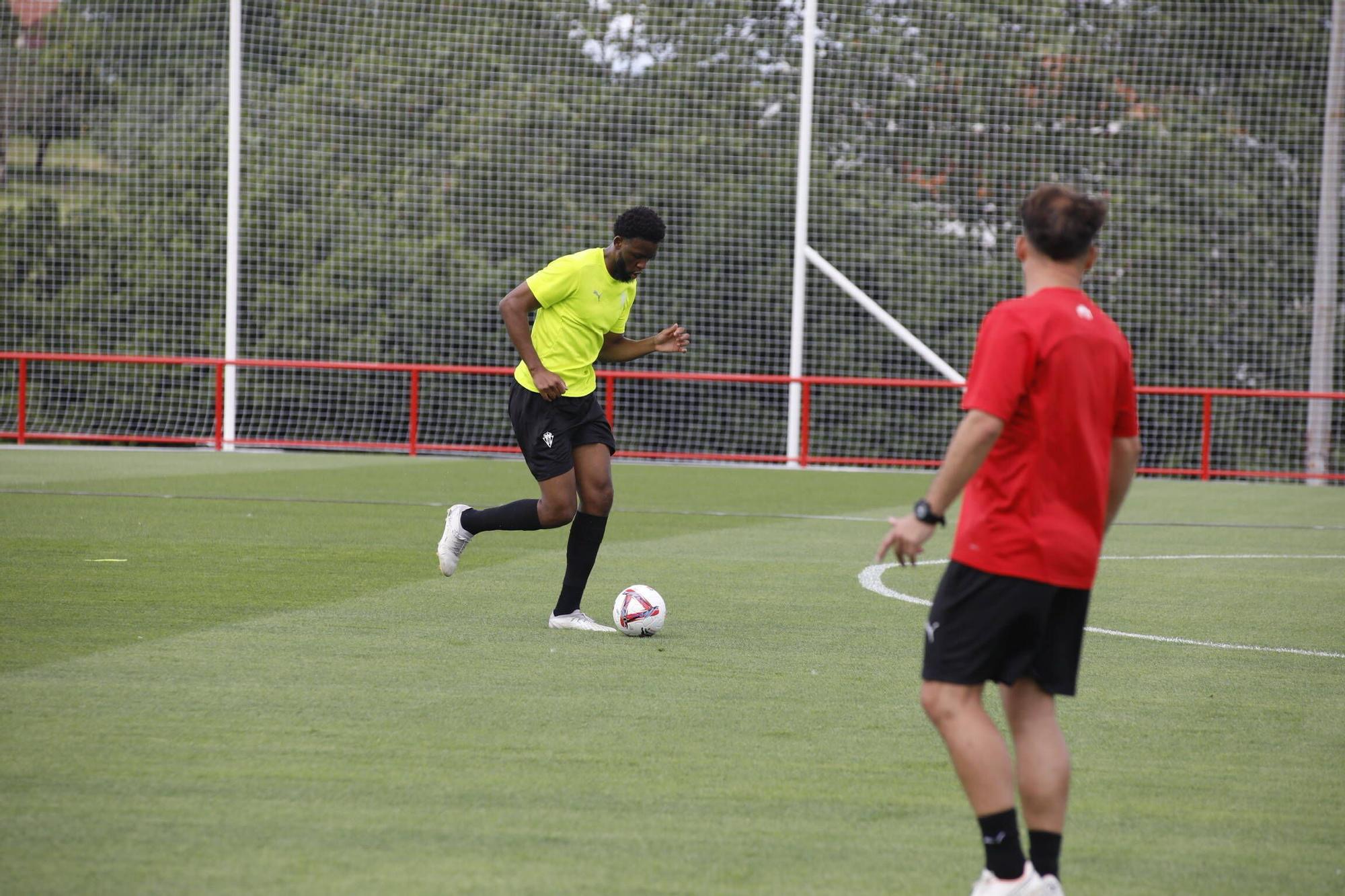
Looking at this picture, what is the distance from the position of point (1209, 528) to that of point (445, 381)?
13.4m

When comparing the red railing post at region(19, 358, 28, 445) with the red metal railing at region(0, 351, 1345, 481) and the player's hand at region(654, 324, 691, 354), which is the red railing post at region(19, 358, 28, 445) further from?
the player's hand at region(654, 324, 691, 354)

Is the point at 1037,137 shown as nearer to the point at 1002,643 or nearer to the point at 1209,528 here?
the point at 1209,528

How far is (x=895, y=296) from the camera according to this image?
25422mm

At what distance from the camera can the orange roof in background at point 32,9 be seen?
28422 millimetres

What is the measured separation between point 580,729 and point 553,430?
251 centimetres

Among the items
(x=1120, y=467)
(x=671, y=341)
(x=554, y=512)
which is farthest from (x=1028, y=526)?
(x=671, y=341)

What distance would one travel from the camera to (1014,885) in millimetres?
3594

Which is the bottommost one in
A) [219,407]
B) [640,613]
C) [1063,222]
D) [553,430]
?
[219,407]

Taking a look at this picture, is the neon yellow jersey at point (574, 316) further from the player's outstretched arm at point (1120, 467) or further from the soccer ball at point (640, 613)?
the player's outstretched arm at point (1120, 467)

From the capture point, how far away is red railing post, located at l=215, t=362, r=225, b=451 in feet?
74.6

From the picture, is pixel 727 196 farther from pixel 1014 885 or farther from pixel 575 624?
pixel 1014 885

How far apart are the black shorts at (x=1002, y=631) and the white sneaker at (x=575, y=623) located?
12.6ft

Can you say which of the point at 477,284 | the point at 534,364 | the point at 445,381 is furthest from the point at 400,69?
the point at 534,364

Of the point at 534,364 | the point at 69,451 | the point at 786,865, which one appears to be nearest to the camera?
the point at 786,865
